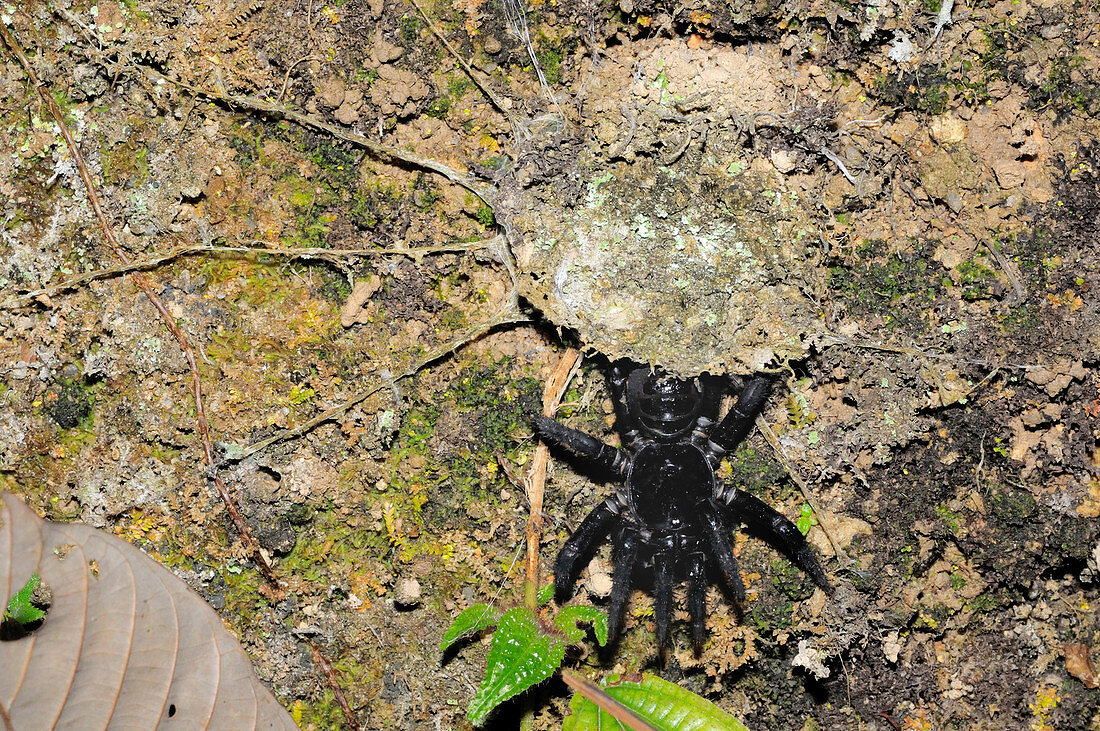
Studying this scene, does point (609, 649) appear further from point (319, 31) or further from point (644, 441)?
point (319, 31)

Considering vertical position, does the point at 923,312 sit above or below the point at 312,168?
below

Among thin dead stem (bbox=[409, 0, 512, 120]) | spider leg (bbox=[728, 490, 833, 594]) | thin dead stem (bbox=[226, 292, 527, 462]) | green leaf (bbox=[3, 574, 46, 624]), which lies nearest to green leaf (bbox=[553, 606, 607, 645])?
spider leg (bbox=[728, 490, 833, 594])

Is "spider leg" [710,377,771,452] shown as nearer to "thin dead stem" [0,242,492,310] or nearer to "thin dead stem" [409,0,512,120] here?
"thin dead stem" [0,242,492,310]

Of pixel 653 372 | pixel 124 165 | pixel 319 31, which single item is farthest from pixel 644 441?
pixel 124 165

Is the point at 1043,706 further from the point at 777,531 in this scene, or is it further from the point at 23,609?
the point at 23,609

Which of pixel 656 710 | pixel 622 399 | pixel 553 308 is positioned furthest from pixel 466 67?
pixel 656 710

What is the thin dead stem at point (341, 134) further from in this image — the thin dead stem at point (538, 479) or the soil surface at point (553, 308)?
the thin dead stem at point (538, 479)
